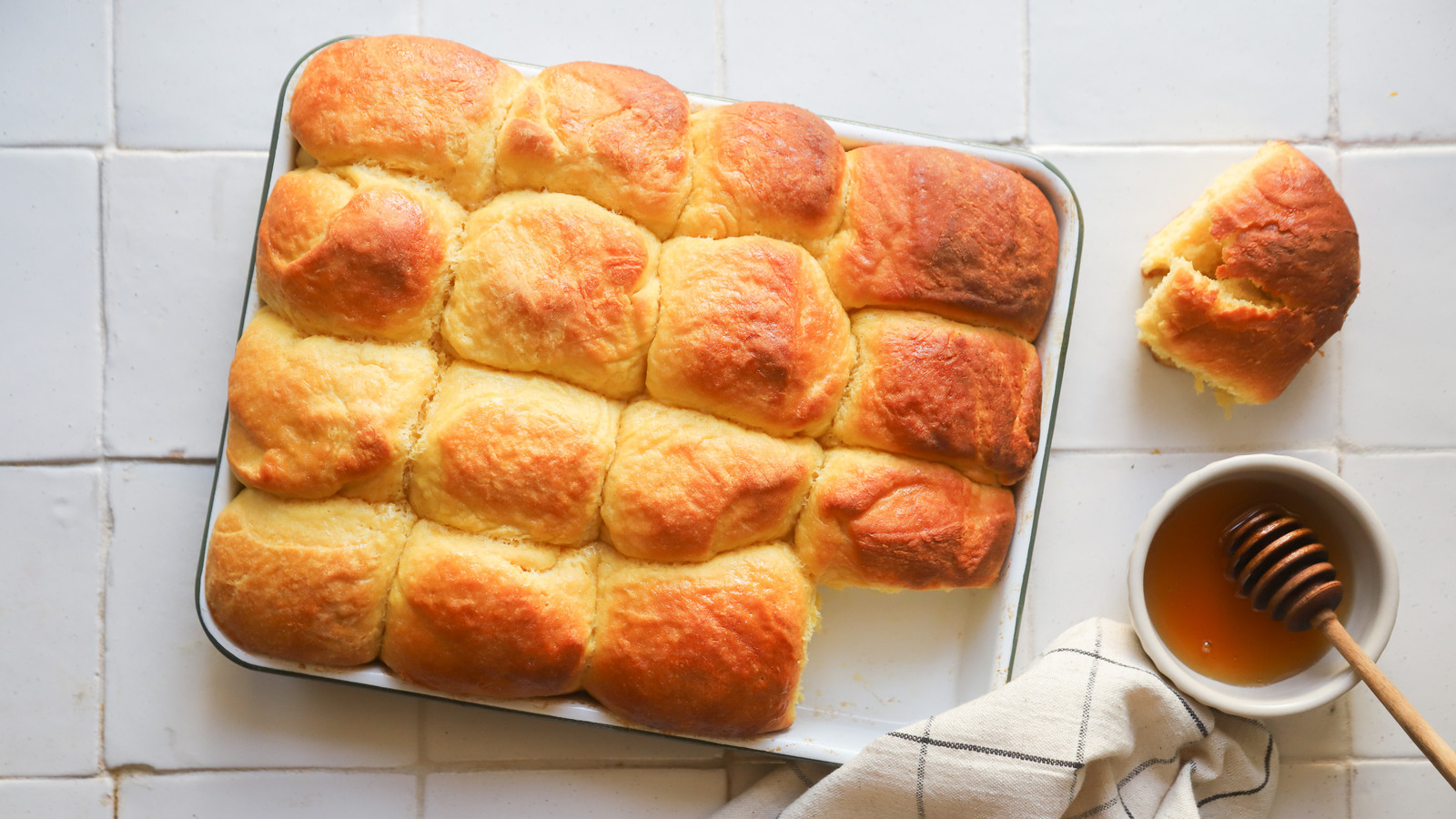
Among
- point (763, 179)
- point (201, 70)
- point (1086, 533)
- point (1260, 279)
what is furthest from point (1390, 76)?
point (201, 70)

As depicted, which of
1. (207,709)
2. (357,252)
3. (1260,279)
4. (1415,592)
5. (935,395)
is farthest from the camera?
(1415,592)

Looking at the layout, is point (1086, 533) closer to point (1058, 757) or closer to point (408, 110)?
point (1058, 757)

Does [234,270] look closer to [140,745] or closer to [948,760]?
[140,745]

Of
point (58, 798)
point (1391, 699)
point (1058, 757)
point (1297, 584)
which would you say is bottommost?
point (58, 798)

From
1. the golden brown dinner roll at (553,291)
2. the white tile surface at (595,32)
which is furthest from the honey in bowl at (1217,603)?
the white tile surface at (595,32)

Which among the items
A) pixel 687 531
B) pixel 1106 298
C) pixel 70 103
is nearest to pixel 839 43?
pixel 1106 298

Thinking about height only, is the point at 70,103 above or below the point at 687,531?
above
